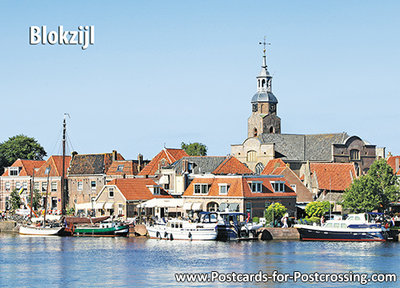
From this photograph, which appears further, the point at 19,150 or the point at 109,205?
the point at 19,150

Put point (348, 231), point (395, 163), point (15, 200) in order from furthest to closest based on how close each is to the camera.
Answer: point (395, 163), point (15, 200), point (348, 231)

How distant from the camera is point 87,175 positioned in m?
134

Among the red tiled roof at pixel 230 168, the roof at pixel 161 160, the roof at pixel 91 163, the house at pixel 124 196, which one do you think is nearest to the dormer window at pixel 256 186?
the red tiled roof at pixel 230 168

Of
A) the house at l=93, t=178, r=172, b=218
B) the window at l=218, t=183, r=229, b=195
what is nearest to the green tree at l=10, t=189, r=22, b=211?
the house at l=93, t=178, r=172, b=218

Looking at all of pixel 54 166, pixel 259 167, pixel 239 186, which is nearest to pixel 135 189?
pixel 239 186

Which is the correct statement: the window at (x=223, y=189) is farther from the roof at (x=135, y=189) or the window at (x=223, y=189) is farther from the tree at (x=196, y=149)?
the tree at (x=196, y=149)

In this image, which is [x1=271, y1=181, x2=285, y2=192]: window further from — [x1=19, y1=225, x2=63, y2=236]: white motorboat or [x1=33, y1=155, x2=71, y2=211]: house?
[x1=33, y1=155, x2=71, y2=211]: house

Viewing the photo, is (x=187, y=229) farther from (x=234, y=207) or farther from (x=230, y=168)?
(x=230, y=168)

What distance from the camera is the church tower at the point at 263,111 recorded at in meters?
159

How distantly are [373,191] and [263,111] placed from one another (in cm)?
6014

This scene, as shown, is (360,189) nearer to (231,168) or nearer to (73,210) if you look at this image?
(231,168)

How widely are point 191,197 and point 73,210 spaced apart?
94.7 feet

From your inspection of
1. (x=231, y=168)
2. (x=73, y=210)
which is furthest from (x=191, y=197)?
(x=73, y=210)

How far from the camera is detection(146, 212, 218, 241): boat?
92312mm
